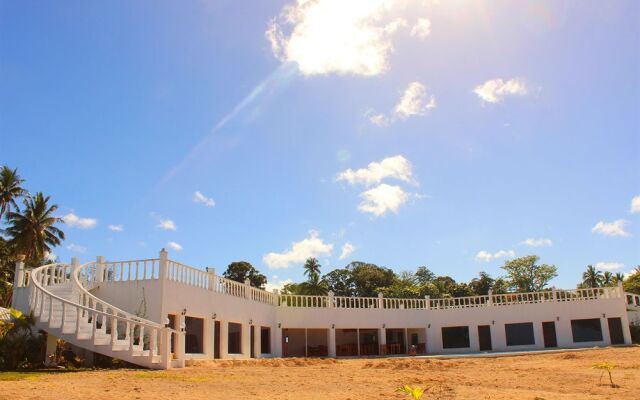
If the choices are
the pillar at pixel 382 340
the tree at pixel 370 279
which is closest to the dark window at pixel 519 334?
the pillar at pixel 382 340

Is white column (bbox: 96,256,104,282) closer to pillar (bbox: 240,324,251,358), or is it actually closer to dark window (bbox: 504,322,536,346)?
pillar (bbox: 240,324,251,358)

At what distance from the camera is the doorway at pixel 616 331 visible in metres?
24.6

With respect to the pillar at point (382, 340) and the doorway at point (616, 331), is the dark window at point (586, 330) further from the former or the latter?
the pillar at point (382, 340)

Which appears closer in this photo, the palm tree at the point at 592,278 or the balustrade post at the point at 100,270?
the balustrade post at the point at 100,270

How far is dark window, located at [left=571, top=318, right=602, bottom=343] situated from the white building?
5 cm

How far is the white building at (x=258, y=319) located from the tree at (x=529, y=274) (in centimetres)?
2964

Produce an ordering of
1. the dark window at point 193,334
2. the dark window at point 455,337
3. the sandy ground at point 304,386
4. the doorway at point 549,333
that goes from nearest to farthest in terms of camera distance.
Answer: the sandy ground at point 304,386 → the dark window at point 193,334 → the doorway at point 549,333 → the dark window at point 455,337

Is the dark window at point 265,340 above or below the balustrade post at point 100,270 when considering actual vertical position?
below

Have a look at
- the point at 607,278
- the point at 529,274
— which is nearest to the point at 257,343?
the point at 529,274

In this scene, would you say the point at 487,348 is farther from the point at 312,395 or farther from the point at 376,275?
the point at 376,275

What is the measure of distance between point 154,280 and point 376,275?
4020 cm

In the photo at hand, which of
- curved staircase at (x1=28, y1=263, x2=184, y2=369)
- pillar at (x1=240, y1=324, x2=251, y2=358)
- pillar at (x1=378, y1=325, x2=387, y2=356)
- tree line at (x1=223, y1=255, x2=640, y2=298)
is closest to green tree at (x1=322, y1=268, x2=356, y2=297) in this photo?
tree line at (x1=223, y1=255, x2=640, y2=298)

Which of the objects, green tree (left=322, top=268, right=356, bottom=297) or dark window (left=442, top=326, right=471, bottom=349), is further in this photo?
green tree (left=322, top=268, right=356, bottom=297)

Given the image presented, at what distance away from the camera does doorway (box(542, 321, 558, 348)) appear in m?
25.3
